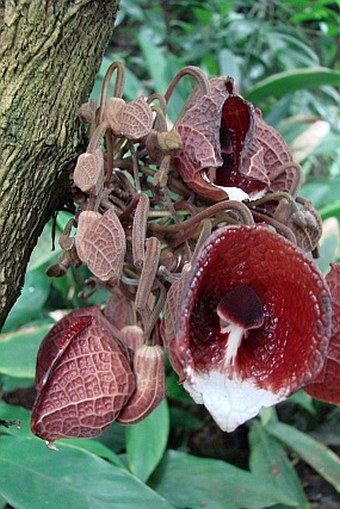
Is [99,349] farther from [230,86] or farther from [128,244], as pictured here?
[230,86]

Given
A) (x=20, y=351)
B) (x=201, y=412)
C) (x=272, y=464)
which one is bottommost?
(x=201, y=412)

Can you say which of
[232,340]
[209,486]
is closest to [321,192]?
[209,486]

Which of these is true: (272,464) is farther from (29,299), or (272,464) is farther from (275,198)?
(275,198)

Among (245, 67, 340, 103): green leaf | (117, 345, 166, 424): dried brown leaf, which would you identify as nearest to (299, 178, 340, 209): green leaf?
(245, 67, 340, 103): green leaf

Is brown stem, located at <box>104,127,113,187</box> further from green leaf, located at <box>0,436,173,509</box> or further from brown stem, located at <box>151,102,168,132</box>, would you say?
green leaf, located at <box>0,436,173,509</box>

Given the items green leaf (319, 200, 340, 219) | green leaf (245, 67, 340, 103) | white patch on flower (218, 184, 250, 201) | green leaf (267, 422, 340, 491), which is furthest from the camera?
green leaf (245, 67, 340, 103)

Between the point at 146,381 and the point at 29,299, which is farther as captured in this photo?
the point at 29,299

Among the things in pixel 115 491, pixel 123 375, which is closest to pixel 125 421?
pixel 123 375
